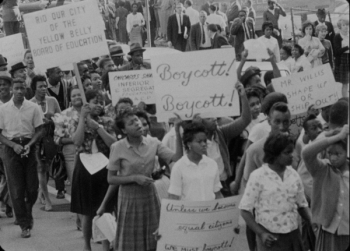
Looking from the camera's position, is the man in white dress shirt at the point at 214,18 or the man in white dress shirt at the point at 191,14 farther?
the man in white dress shirt at the point at 191,14

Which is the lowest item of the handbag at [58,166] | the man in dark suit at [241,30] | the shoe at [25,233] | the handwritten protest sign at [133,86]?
the shoe at [25,233]

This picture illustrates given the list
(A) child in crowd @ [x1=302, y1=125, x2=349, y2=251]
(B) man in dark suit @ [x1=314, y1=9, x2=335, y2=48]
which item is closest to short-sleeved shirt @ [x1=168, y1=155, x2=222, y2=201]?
(A) child in crowd @ [x1=302, y1=125, x2=349, y2=251]

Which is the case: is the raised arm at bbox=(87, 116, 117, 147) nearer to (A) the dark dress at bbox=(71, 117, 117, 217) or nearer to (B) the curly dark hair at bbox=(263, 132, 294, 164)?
(A) the dark dress at bbox=(71, 117, 117, 217)

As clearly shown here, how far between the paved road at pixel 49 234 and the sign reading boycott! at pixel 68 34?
1.97m

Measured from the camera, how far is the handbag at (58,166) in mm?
12207

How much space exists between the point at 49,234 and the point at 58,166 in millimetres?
1313

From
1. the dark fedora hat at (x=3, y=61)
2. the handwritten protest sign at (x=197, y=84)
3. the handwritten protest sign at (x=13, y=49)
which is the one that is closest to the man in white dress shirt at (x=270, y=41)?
the handwritten protest sign at (x=13, y=49)

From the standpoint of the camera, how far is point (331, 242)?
7.03m

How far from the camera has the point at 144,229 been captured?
27.2ft

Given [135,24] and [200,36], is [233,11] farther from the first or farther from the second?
[135,24]

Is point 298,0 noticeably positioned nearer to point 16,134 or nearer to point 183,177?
point 16,134

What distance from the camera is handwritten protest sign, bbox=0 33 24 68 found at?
14773 mm

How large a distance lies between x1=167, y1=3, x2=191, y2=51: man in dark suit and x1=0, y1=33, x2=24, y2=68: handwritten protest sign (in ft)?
31.7

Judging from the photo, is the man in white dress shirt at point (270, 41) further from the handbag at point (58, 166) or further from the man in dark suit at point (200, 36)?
the man in dark suit at point (200, 36)
